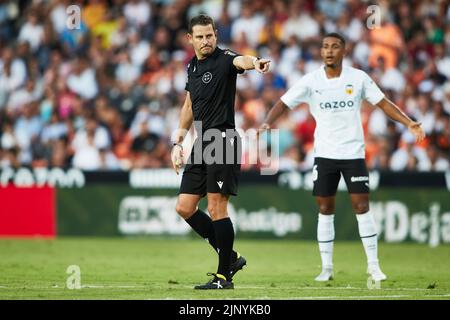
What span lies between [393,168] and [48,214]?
6.69m

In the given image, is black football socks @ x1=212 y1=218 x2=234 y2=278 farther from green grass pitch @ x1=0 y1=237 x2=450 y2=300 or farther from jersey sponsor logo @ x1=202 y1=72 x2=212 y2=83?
jersey sponsor logo @ x1=202 y1=72 x2=212 y2=83

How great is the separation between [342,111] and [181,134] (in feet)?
6.79

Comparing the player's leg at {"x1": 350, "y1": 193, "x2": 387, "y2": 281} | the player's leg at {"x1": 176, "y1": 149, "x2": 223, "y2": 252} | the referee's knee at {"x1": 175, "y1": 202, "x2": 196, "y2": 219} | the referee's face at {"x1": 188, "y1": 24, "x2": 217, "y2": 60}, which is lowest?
the player's leg at {"x1": 350, "y1": 193, "x2": 387, "y2": 281}

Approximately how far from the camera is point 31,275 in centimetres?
1269

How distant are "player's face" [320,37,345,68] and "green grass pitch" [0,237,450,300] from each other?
2594 millimetres

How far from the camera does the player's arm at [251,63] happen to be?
386 inches

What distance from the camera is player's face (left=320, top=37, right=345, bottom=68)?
39.2 ft

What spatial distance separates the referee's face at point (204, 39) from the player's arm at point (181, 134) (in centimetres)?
61

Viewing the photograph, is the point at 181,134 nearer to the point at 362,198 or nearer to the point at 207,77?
the point at 207,77

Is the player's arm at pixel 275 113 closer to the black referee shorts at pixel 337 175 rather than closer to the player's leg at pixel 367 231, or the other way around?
the black referee shorts at pixel 337 175

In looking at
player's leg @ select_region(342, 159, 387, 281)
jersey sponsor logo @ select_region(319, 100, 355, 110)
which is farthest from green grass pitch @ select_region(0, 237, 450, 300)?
jersey sponsor logo @ select_region(319, 100, 355, 110)

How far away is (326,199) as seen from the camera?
12.3 metres

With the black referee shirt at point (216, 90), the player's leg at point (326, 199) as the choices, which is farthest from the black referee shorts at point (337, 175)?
the black referee shirt at point (216, 90)
